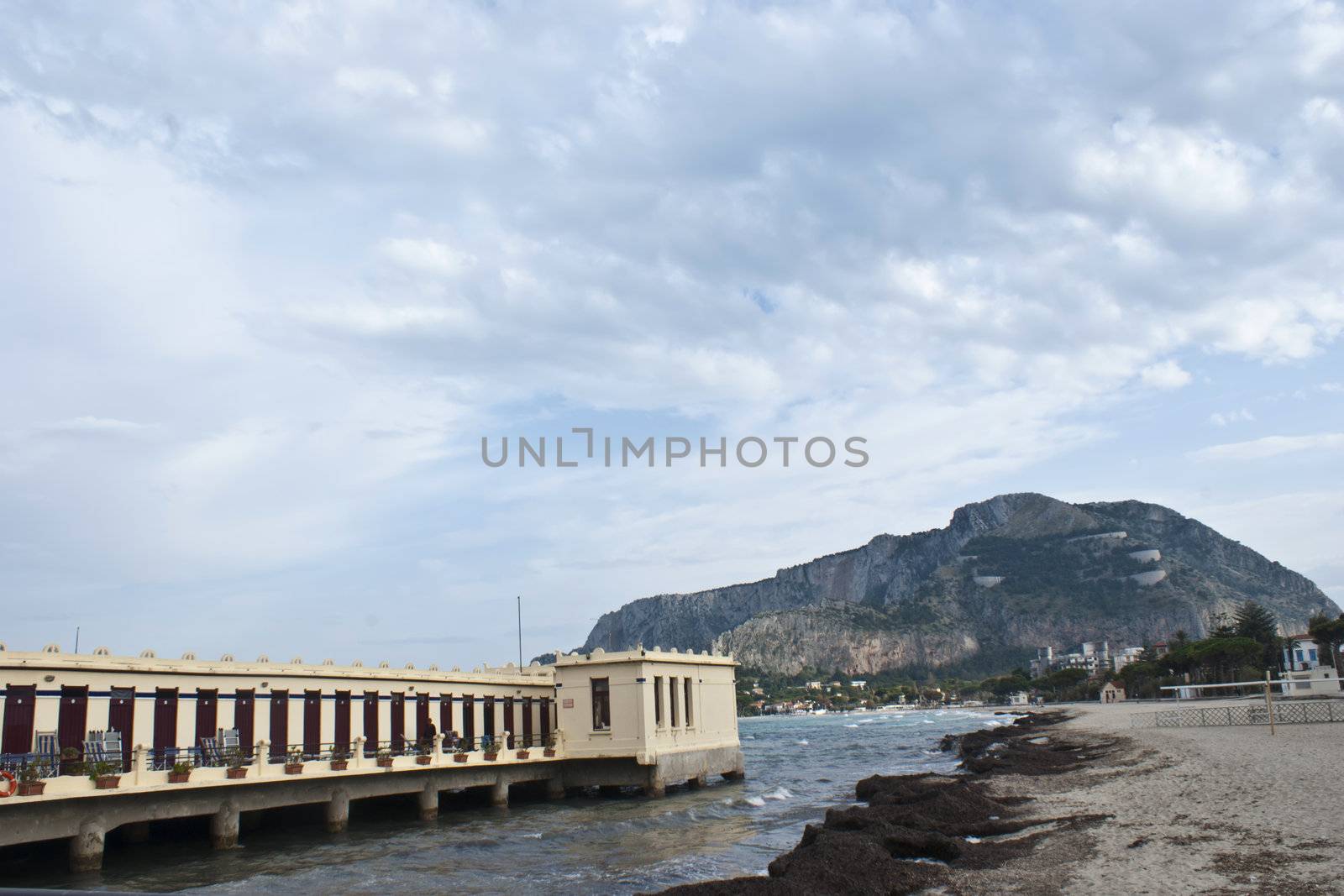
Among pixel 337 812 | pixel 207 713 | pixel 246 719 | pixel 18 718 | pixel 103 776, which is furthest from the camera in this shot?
pixel 337 812

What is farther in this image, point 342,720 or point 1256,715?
point 1256,715

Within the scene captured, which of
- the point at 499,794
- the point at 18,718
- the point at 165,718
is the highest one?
the point at 18,718

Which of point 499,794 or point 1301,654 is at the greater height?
point 1301,654

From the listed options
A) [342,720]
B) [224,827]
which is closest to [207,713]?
[224,827]

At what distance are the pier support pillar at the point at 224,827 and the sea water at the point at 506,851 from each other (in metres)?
0.44

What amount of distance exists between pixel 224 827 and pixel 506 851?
8288 mm

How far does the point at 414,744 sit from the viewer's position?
121ft

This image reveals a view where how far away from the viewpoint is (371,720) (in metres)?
36.3

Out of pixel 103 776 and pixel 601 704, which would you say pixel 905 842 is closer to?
pixel 103 776

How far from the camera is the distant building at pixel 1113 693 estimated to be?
13012cm

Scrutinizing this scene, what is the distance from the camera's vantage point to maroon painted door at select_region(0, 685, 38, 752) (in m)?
25.0

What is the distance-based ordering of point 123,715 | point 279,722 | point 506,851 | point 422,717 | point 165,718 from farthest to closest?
point 422,717, point 279,722, point 165,718, point 506,851, point 123,715

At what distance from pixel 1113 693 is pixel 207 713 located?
4992 inches

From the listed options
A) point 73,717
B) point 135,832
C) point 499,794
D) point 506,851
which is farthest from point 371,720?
point 73,717
